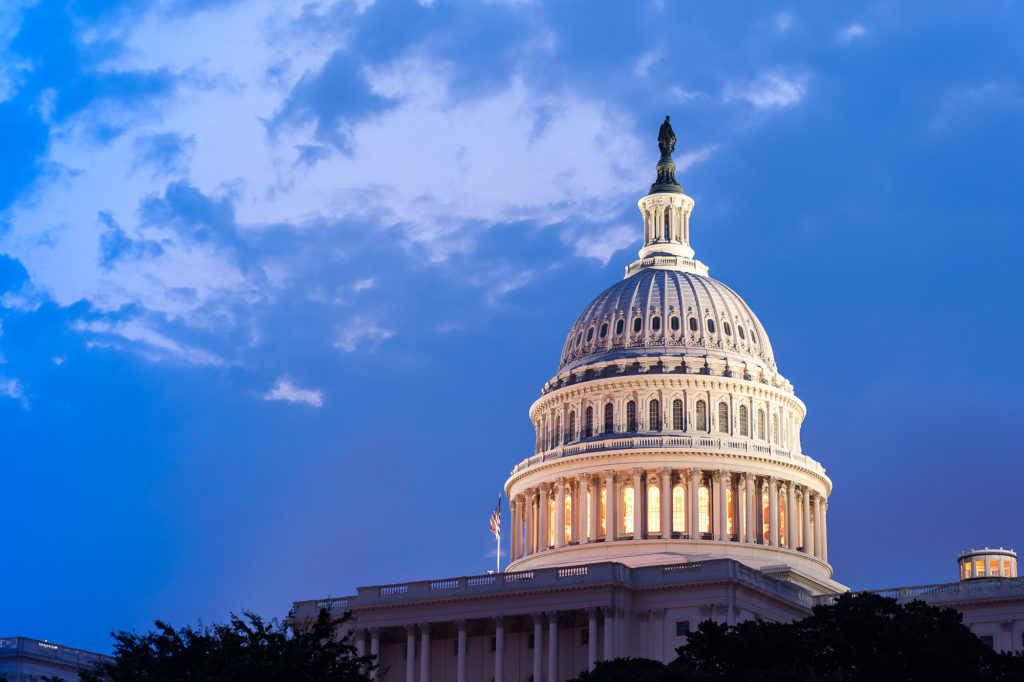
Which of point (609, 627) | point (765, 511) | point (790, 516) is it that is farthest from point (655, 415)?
point (609, 627)

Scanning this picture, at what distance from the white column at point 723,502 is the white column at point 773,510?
11.8ft

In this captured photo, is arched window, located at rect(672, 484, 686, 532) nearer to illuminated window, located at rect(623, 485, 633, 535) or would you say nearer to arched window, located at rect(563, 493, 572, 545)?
illuminated window, located at rect(623, 485, 633, 535)

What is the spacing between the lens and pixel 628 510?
142125 mm

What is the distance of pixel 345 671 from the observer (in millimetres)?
81250

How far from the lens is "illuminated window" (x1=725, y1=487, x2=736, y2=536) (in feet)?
461

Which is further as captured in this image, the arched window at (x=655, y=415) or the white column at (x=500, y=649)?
the arched window at (x=655, y=415)

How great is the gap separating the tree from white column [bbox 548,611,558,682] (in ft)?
118

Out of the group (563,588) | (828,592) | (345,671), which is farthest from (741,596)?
(345,671)

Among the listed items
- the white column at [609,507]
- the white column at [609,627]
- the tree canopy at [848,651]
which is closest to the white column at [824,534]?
the white column at [609,507]

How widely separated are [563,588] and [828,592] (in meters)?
26.4

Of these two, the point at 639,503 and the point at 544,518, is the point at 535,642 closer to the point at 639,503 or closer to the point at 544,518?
the point at 639,503

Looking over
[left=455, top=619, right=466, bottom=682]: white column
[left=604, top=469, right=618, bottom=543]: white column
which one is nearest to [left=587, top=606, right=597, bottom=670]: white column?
[left=455, top=619, right=466, bottom=682]: white column

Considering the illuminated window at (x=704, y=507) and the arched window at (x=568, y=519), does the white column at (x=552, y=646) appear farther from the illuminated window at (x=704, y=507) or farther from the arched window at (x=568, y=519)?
the arched window at (x=568, y=519)

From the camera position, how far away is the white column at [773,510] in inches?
5556
